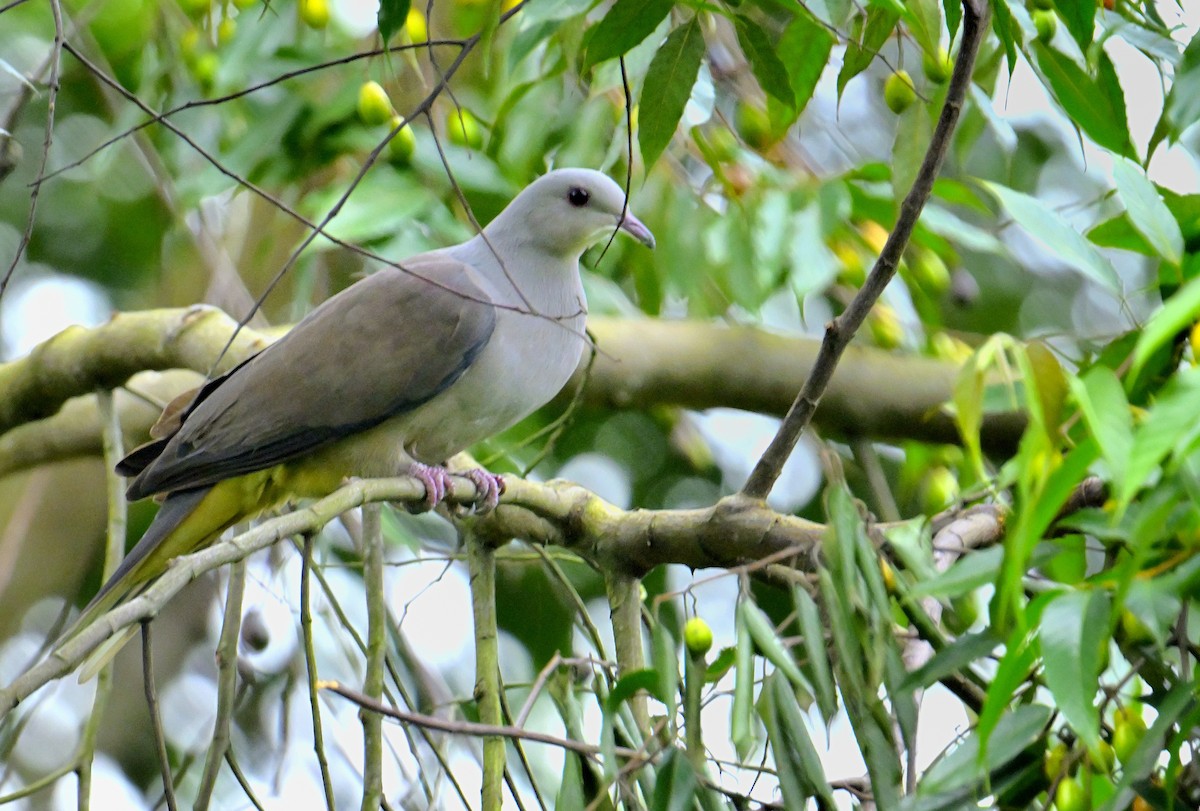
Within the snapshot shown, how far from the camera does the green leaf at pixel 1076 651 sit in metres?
1.02

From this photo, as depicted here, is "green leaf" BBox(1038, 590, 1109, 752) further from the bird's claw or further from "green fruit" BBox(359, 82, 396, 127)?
"green fruit" BBox(359, 82, 396, 127)

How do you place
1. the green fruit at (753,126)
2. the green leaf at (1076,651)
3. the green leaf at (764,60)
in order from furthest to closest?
the green fruit at (753,126)
the green leaf at (764,60)
the green leaf at (1076,651)

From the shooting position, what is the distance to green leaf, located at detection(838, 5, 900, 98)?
1.69 metres

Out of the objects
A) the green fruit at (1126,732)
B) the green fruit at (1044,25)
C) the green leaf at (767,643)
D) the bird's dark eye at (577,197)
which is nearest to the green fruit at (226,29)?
the bird's dark eye at (577,197)

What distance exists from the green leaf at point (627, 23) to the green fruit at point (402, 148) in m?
1.25

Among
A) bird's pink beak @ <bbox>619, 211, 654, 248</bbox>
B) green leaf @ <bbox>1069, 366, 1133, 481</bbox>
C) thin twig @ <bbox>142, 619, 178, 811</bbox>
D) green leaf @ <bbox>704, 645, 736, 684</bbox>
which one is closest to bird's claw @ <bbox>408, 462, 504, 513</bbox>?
bird's pink beak @ <bbox>619, 211, 654, 248</bbox>

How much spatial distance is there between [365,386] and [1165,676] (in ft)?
5.71

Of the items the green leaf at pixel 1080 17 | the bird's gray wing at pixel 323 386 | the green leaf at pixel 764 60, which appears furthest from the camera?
the bird's gray wing at pixel 323 386

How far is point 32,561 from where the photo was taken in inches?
159

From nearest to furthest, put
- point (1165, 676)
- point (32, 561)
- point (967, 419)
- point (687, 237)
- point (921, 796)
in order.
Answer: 1. point (967, 419)
2. point (921, 796)
3. point (1165, 676)
4. point (687, 237)
5. point (32, 561)

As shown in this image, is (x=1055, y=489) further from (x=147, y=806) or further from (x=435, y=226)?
(x=147, y=806)

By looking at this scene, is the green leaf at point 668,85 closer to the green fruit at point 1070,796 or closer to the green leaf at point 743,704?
the green leaf at point 743,704

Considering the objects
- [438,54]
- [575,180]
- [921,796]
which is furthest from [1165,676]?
[438,54]

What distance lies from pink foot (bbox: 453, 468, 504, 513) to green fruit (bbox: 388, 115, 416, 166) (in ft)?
2.48
